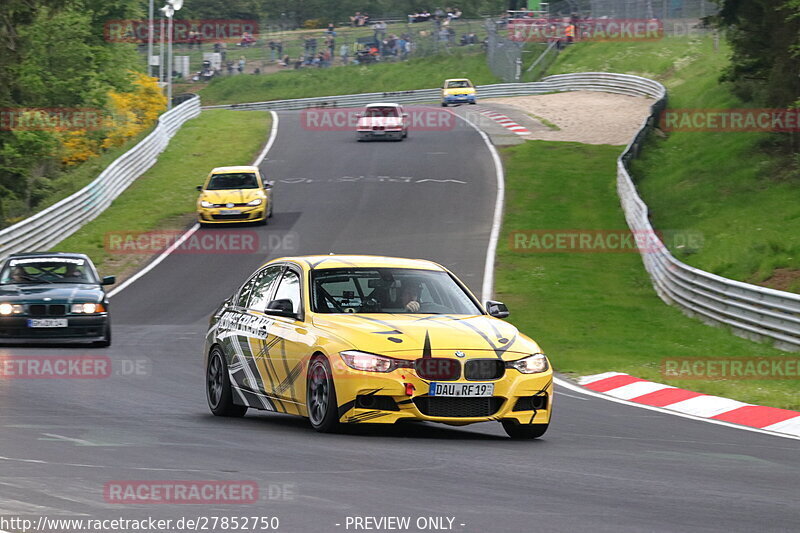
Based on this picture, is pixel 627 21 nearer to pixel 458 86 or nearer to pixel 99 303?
pixel 458 86

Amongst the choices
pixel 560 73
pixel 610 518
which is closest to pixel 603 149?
pixel 560 73

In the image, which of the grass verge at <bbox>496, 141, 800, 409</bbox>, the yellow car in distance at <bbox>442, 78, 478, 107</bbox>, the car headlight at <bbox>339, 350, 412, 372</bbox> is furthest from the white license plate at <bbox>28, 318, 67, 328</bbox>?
the yellow car in distance at <bbox>442, 78, 478, 107</bbox>

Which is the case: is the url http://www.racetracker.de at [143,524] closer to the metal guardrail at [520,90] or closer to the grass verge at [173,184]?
the grass verge at [173,184]

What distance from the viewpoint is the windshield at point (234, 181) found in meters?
36.7

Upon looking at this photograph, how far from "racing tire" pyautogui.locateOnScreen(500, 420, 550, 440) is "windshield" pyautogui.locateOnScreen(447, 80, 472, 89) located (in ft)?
200

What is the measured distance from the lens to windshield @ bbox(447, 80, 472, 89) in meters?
70.7

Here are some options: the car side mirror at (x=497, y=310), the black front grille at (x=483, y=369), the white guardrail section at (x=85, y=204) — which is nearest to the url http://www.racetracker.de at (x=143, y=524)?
the black front grille at (x=483, y=369)

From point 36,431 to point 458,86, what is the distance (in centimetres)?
6164

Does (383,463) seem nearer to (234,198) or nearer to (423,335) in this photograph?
(423,335)

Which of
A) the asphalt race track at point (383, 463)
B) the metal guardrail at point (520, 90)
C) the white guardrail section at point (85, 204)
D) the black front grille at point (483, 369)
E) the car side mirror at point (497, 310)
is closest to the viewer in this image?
the asphalt race track at point (383, 463)

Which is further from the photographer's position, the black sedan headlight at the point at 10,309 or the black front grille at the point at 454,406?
the black sedan headlight at the point at 10,309

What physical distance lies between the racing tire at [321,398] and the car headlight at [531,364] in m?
1.39

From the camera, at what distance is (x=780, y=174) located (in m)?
36.8

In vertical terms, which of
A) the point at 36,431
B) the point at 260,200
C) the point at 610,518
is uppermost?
the point at 610,518
